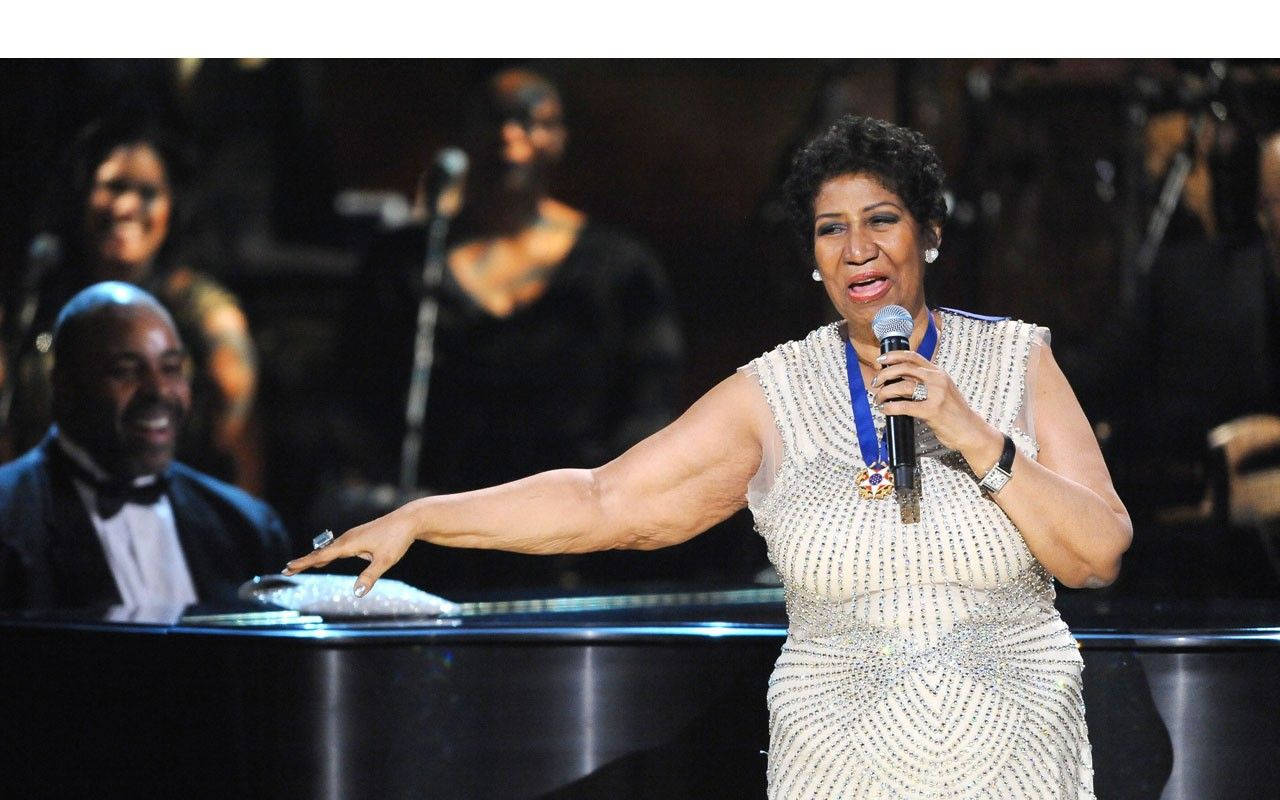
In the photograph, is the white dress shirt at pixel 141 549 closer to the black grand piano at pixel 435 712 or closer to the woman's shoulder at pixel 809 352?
the black grand piano at pixel 435 712

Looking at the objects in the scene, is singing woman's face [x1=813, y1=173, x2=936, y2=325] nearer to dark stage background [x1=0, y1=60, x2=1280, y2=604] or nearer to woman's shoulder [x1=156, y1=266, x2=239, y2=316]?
dark stage background [x1=0, y1=60, x2=1280, y2=604]

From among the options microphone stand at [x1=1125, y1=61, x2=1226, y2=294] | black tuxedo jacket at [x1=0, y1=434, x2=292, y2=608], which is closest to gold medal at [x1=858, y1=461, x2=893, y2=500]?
black tuxedo jacket at [x1=0, y1=434, x2=292, y2=608]

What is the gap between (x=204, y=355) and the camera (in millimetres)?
5609

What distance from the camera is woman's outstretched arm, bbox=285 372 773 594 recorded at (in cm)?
239

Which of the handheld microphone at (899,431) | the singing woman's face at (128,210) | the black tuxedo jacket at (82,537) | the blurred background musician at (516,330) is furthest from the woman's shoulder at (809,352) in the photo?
the singing woman's face at (128,210)

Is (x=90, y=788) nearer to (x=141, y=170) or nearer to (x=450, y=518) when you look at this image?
(x=450, y=518)

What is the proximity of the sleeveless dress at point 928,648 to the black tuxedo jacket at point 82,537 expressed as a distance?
3.11m

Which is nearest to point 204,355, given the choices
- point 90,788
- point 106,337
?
point 106,337

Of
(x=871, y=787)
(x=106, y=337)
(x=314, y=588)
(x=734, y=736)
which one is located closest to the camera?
(x=871, y=787)

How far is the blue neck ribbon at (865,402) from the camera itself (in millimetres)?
2270

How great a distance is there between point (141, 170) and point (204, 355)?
717 millimetres

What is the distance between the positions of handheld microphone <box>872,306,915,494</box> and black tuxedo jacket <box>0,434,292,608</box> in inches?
131

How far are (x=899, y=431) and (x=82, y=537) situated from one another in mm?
3832
